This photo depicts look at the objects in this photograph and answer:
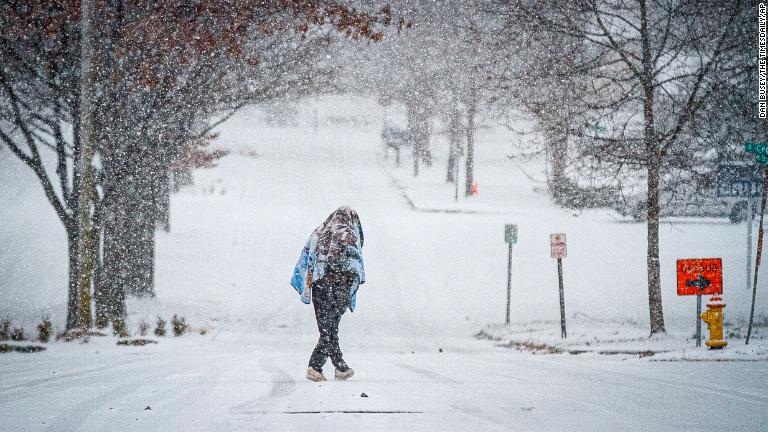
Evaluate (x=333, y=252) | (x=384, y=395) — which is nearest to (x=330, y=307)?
(x=333, y=252)

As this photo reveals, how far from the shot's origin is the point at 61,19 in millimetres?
11078

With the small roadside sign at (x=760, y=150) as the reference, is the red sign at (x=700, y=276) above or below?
below

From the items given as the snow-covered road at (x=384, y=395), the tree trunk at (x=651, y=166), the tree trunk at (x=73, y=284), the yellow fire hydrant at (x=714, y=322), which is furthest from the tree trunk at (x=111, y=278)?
the yellow fire hydrant at (x=714, y=322)

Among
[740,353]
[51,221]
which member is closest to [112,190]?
[740,353]

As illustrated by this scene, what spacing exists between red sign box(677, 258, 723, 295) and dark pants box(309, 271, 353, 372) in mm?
5609

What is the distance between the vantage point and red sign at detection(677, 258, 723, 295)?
10039 mm

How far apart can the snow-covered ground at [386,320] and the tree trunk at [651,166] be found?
1.79 ft

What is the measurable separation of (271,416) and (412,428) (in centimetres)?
102

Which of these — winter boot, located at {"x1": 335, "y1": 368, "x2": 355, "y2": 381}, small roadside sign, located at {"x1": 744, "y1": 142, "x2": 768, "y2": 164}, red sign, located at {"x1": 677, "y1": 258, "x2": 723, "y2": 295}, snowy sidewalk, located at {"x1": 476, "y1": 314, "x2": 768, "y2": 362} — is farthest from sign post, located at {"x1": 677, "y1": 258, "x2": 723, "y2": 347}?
winter boot, located at {"x1": 335, "y1": 368, "x2": 355, "y2": 381}

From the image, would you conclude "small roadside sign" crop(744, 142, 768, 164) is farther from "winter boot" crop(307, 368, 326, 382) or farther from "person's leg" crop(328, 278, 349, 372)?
"winter boot" crop(307, 368, 326, 382)

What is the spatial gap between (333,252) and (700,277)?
6.06 meters

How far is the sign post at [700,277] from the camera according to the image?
10.0 m

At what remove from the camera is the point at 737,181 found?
11.5 m

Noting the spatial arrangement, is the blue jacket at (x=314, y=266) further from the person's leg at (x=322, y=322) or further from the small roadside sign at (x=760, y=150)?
the small roadside sign at (x=760, y=150)
